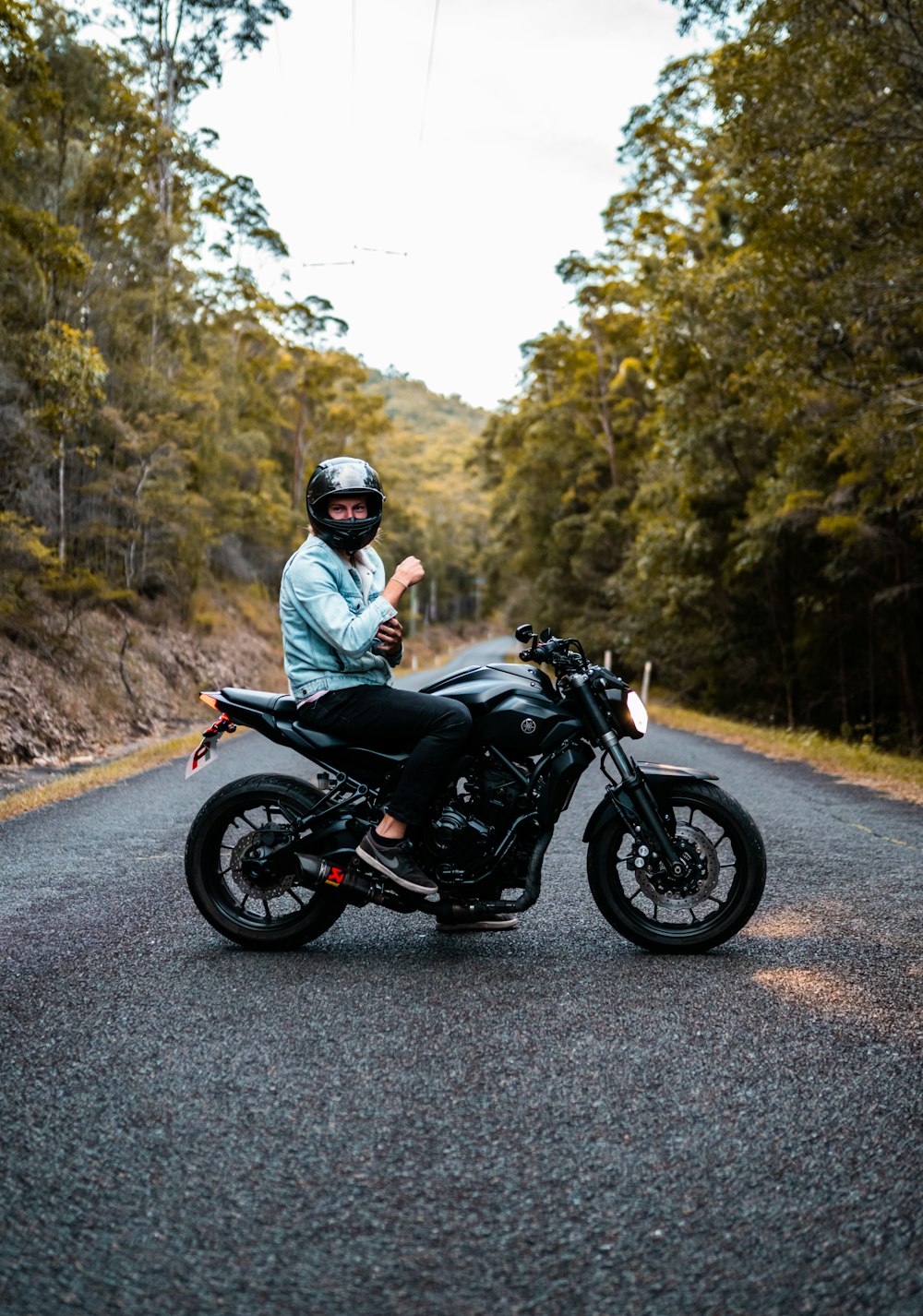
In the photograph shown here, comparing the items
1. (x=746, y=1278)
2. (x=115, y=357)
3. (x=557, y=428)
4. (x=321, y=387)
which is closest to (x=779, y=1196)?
(x=746, y=1278)

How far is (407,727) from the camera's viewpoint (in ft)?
14.7

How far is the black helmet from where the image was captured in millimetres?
4637

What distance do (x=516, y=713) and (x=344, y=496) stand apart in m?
1.15

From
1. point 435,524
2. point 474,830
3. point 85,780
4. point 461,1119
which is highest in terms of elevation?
point 435,524

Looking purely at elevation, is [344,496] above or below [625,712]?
above

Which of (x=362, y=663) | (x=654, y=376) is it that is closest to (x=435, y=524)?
(x=654, y=376)

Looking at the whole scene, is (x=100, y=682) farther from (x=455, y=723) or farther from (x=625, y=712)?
(x=625, y=712)

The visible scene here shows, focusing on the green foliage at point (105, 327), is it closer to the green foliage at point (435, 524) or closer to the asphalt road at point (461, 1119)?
the asphalt road at point (461, 1119)

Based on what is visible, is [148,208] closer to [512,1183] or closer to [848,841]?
[848,841]

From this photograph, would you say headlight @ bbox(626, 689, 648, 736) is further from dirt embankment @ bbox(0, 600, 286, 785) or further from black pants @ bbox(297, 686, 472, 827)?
dirt embankment @ bbox(0, 600, 286, 785)

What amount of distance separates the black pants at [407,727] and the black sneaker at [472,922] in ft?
1.40

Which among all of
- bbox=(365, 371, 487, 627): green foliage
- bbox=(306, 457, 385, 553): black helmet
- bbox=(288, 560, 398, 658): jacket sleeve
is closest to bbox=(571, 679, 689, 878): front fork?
bbox=(288, 560, 398, 658): jacket sleeve

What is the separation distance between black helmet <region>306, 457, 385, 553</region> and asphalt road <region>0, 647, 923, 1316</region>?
1.72 metres

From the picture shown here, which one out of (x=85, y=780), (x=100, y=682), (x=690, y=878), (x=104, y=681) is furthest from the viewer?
(x=104, y=681)
